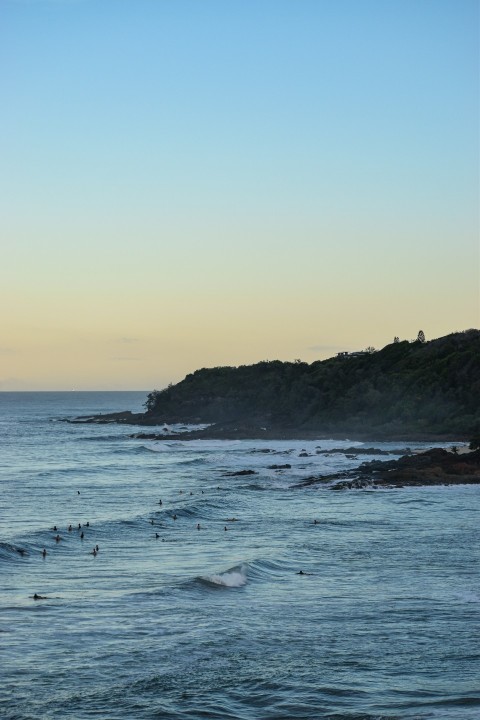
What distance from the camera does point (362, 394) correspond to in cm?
11706

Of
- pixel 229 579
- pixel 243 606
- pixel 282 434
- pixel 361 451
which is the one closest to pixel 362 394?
pixel 282 434

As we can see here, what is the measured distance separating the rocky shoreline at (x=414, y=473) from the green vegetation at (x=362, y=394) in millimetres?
23654

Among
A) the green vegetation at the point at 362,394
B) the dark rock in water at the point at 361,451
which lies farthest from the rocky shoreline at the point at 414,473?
the green vegetation at the point at 362,394

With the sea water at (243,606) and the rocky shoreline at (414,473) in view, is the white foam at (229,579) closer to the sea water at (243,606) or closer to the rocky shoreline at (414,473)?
the sea water at (243,606)

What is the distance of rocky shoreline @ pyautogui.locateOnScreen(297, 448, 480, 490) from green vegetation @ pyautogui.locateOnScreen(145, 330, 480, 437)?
2365 cm

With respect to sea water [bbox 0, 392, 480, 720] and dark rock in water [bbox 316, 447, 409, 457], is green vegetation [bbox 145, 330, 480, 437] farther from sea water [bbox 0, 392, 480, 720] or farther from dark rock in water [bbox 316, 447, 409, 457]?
sea water [bbox 0, 392, 480, 720]

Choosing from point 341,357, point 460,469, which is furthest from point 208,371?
point 460,469

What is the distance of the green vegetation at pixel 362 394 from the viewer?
103438 mm

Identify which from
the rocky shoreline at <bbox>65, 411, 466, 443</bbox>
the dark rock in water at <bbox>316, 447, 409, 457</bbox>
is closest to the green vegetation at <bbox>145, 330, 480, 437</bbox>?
the rocky shoreline at <bbox>65, 411, 466, 443</bbox>

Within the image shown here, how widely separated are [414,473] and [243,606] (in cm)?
3549

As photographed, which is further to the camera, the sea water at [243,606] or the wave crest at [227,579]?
the wave crest at [227,579]

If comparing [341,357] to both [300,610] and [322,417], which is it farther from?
[300,610]

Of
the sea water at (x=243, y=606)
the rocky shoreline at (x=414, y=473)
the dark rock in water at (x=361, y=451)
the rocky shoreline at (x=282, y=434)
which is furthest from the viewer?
the rocky shoreline at (x=282, y=434)

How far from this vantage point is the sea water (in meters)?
20.7
